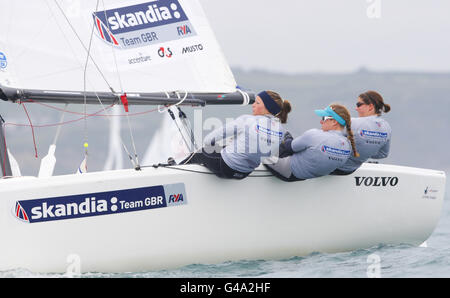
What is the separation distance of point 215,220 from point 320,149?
2.70ft

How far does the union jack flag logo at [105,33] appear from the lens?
19.5ft

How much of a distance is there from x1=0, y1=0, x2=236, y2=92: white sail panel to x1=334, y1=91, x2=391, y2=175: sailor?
1.17m

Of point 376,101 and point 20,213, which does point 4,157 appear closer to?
point 20,213

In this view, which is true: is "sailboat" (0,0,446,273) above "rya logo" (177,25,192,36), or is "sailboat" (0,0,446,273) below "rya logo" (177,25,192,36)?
below

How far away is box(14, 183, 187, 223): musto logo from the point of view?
477 centimetres

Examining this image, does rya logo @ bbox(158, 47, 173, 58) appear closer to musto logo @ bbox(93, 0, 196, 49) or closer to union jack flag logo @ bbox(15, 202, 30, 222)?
musto logo @ bbox(93, 0, 196, 49)

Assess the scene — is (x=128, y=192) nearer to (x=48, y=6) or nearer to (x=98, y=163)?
(x=48, y=6)

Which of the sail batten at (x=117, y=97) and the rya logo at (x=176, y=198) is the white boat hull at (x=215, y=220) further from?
the sail batten at (x=117, y=97)

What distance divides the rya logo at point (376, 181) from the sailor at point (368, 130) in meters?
0.13

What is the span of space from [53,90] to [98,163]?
3857 centimetres

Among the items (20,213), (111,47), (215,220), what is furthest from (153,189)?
(111,47)

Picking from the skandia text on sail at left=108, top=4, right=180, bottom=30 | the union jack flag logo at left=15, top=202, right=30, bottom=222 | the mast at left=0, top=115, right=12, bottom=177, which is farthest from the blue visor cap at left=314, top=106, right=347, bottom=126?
the mast at left=0, top=115, right=12, bottom=177

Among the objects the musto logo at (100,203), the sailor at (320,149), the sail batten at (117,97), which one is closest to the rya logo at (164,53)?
the sail batten at (117,97)
